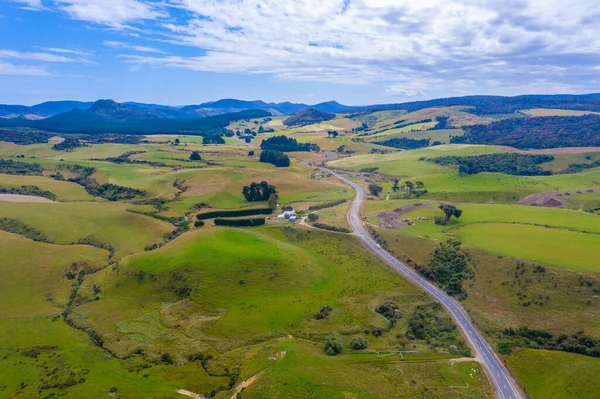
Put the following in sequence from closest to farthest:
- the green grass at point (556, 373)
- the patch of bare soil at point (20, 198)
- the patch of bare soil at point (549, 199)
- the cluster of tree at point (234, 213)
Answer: the green grass at point (556, 373), the cluster of tree at point (234, 213), the patch of bare soil at point (20, 198), the patch of bare soil at point (549, 199)

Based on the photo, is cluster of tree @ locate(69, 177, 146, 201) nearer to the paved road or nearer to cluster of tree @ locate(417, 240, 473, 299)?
the paved road

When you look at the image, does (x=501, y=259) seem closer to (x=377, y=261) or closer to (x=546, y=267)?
(x=546, y=267)

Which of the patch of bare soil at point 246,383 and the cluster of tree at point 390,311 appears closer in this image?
the patch of bare soil at point 246,383

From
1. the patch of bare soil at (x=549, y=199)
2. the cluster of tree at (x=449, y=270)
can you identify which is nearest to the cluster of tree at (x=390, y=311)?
the cluster of tree at (x=449, y=270)

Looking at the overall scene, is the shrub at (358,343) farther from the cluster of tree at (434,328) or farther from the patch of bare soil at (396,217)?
the patch of bare soil at (396,217)

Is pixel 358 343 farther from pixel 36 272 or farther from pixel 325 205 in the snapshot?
pixel 325 205

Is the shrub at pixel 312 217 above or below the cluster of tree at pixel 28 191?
below

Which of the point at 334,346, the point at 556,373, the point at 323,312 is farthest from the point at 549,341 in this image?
the point at 323,312

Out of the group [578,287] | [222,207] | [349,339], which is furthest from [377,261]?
[222,207]
